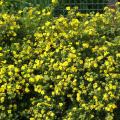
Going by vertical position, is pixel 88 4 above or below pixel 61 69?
above

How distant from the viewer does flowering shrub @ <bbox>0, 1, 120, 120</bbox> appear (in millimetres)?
3871

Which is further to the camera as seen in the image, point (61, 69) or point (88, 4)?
point (88, 4)

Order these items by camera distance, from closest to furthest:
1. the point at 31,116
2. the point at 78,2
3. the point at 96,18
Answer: the point at 31,116 → the point at 96,18 → the point at 78,2

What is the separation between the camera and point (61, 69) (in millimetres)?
4016

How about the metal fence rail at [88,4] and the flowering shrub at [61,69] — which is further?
the metal fence rail at [88,4]

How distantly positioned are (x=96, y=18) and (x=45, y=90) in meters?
0.96

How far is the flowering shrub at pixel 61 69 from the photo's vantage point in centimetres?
387

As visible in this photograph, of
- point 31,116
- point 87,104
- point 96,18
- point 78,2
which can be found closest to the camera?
point 87,104

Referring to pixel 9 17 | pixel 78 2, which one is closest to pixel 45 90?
pixel 9 17

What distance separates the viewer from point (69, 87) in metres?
3.96

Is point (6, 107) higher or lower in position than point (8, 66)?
lower

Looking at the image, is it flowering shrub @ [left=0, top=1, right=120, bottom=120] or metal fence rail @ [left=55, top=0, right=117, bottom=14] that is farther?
metal fence rail @ [left=55, top=0, right=117, bottom=14]

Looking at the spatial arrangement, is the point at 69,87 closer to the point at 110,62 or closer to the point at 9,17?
the point at 110,62

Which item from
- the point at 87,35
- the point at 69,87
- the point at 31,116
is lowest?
the point at 31,116
